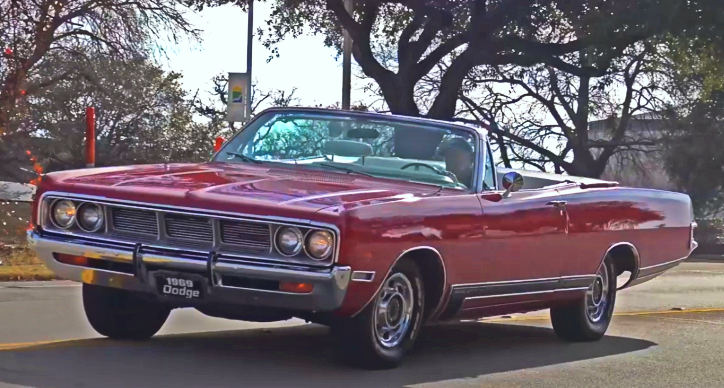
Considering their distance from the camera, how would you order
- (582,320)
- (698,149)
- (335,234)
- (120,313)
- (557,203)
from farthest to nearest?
(698,149)
(582,320)
(557,203)
(120,313)
(335,234)

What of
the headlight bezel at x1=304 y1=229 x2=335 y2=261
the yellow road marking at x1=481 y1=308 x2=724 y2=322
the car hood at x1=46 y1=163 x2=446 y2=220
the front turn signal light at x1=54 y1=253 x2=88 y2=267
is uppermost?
the car hood at x1=46 y1=163 x2=446 y2=220

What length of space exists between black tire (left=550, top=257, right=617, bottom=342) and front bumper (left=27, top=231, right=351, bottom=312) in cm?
338

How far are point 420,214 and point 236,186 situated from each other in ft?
3.46

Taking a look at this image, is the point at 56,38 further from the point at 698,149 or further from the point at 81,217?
the point at 698,149

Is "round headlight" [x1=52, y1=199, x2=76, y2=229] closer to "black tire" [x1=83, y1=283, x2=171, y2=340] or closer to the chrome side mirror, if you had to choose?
"black tire" [x1=83, y1=283, x2=171, y2=340]

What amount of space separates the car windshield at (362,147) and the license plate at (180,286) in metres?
1.72

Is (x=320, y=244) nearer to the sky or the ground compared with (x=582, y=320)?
nearer to the sky

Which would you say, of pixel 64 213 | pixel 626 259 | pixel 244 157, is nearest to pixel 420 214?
pixel 244 157

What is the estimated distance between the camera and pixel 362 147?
26.8 feet

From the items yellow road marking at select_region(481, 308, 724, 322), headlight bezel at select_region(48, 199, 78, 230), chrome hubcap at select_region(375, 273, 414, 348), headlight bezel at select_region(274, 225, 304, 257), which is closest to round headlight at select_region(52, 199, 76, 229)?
headlight bezel at select_region(48, 199, 78, 230)

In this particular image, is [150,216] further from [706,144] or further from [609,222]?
[706,144]

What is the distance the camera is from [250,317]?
685cm

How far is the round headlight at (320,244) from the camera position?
21.0 feet

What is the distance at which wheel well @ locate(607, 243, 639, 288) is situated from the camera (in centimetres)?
970
